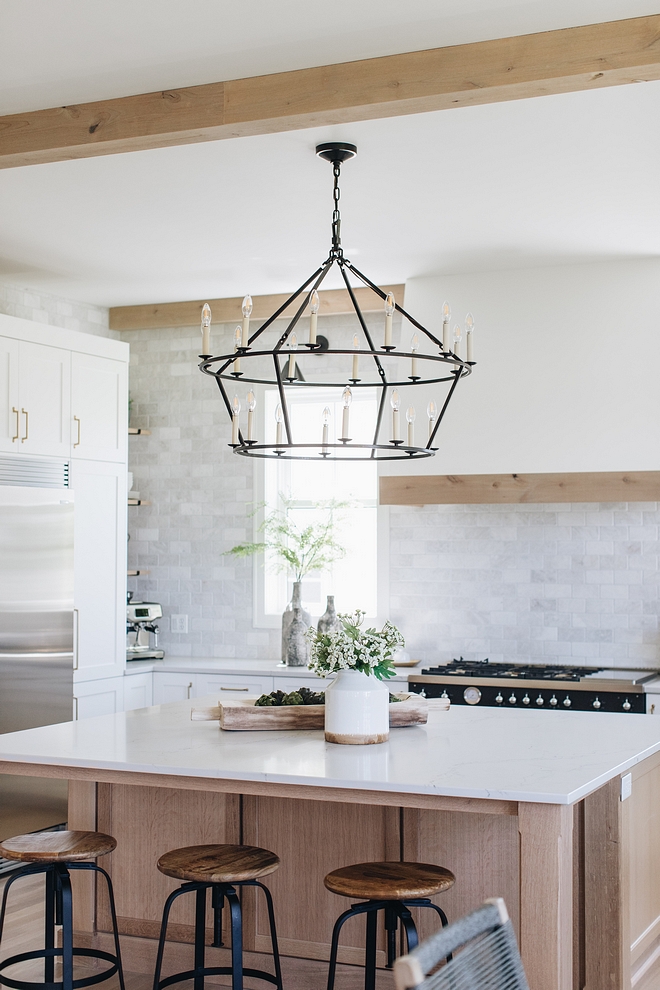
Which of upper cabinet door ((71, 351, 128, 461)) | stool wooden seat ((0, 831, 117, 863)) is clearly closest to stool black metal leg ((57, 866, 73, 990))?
stool wooden seat ((0, 831, 117, 863))

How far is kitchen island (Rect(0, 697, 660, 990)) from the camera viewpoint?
107 inches

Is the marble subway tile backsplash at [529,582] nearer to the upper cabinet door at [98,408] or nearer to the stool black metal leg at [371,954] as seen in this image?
the upper cabinet door at [98,408]

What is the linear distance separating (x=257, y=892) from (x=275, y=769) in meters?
0.89

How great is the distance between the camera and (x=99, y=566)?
5652 millimetres

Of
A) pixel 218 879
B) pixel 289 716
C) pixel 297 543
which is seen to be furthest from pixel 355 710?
pixel 297 543

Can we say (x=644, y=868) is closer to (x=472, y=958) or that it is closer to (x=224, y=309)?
(x=472, y=958)

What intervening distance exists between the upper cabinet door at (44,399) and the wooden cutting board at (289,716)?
2.12 meters

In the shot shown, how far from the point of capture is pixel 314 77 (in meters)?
3.20

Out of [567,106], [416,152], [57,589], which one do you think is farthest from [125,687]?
[567,106]

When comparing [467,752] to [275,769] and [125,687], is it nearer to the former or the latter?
[275,769]

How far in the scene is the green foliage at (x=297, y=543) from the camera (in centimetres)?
600

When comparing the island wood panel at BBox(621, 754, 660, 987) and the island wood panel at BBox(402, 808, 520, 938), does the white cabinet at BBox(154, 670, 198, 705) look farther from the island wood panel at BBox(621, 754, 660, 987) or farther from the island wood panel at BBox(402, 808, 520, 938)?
the island wood panel at BBox(621, 754, 660, 987)

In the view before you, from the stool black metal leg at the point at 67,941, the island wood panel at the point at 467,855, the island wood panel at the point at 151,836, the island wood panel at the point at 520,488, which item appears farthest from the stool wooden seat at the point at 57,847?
the island wood panel at the point at 520,488

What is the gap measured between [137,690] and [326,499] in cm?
152
